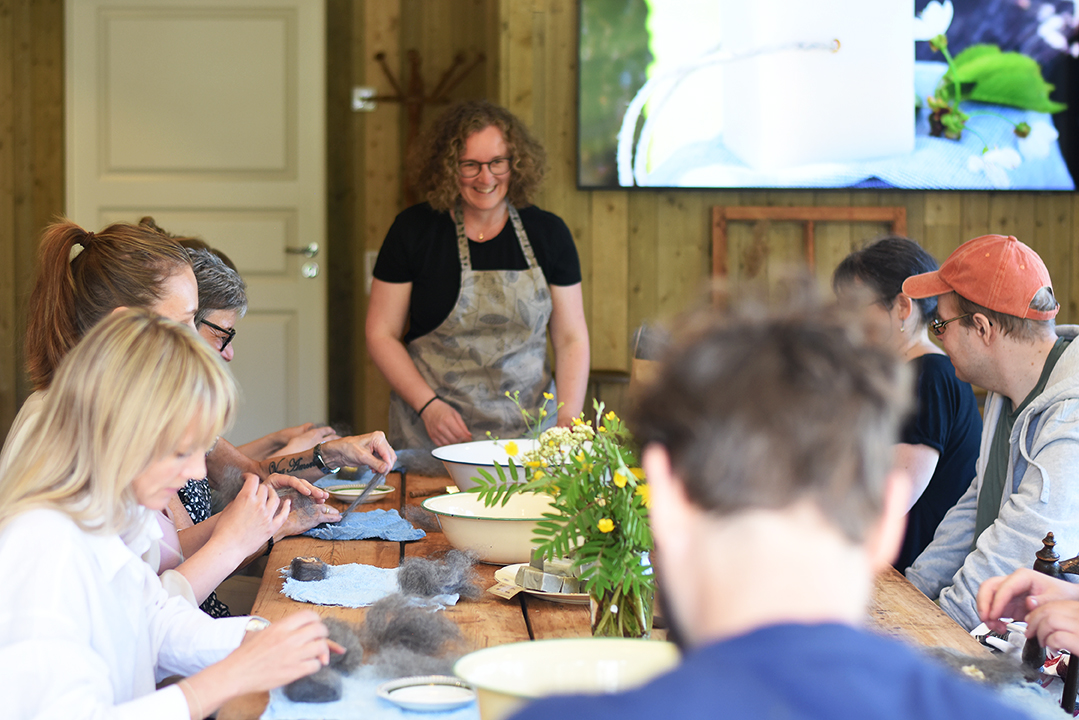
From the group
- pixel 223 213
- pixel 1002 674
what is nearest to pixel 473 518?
pixel 1002 674

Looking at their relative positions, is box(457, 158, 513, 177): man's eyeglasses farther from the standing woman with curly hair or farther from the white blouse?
the white blouse

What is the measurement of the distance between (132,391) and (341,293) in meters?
3.57

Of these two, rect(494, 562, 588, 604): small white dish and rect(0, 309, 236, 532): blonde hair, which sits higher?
rect(0, 309, 236, 532): blonde hair

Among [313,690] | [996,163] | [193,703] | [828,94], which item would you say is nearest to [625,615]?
[313,690]

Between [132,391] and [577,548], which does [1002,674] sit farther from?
[132,391]

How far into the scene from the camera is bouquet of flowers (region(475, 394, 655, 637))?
110 cm

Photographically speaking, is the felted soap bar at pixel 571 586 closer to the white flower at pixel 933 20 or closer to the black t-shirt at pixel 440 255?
the black t-shirt at pixel 440 255

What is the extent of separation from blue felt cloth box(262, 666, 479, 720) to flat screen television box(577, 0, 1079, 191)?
2.71 metres

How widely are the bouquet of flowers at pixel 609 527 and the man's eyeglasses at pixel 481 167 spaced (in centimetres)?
156

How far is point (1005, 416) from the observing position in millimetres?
1792

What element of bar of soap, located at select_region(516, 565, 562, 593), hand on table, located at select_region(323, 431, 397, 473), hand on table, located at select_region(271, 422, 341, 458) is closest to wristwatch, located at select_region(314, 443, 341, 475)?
hand on table, located at select_region(323, 431, 397, 473)

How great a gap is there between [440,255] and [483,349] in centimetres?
28

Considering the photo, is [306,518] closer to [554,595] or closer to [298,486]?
[298,486]

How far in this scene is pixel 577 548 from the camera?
1143mm
